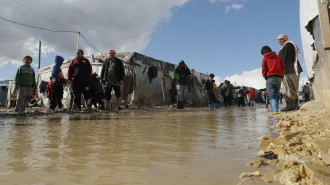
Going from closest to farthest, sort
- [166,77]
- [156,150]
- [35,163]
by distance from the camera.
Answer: [35,163]
[156,150]
[166,77]

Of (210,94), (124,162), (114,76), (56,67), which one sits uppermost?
(56,67)

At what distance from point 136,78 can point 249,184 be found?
10445 mm

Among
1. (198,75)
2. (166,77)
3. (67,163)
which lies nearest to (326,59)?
(67,163)

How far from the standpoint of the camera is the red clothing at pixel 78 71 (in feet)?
17.4

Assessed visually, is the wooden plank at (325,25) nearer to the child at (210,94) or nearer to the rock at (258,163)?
the rock at (258,163)

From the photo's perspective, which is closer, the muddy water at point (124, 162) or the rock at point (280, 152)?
the muddy water at point (124, 162)

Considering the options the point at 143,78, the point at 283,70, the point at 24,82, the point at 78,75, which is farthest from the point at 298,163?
the point at 143,78

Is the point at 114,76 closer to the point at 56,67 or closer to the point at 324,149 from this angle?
the point at 56,67

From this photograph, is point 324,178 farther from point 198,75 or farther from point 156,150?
point 198,75

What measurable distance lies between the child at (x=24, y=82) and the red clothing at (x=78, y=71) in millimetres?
820

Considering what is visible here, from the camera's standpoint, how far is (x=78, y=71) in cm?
530

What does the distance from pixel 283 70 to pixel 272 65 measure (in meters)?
0.27

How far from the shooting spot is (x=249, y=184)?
72cm

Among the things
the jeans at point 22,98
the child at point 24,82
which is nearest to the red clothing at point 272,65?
the child at point 24,82
